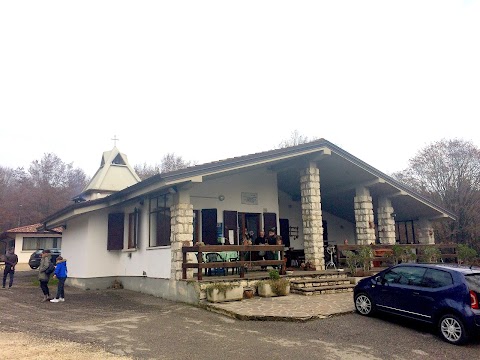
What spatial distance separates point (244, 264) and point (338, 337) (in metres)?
4.56

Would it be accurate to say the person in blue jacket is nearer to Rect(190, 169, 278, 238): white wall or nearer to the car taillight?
Rect(190, 169, 278, 238): white wall

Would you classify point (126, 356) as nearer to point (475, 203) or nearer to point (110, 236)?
point (110, 236)

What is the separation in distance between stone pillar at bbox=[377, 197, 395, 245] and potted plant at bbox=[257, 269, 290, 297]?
754 centimetres

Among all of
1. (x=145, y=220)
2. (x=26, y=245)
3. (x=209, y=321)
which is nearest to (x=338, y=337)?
(x=209, y=321)

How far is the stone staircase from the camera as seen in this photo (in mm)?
11336

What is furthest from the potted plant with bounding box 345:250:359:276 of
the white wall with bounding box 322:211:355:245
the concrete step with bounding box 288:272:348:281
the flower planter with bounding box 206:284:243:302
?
the white wall with bounding box 322:211:355:245

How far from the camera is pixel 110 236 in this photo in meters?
15.4

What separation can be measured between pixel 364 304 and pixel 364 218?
7.44m

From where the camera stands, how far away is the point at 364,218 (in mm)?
15734

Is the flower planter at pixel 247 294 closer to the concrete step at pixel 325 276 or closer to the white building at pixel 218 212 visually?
the white building at pixel 218 212

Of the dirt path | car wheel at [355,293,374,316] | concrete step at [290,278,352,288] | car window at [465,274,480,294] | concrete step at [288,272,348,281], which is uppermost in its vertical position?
car window at [465,274,480,294]

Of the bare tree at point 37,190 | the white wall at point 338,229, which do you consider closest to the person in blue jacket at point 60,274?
the white wall at point 338,229

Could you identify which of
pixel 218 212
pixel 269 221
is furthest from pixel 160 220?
pixel 269 221

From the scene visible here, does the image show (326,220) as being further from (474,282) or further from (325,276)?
(474,282)
